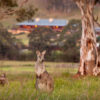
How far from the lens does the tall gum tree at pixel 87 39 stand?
55.6 feet

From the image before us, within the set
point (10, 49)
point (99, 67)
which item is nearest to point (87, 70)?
point (99, 67)

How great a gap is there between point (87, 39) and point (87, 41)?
101 millimetres

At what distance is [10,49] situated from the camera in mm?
39750

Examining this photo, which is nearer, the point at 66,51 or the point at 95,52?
the point at 95,52

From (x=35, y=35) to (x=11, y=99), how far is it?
37022 mm

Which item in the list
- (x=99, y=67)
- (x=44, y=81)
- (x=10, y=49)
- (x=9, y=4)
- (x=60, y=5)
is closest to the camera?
(x=44, y=81)

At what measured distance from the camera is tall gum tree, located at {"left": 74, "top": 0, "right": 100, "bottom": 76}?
17.0 m

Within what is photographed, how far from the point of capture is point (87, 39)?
17000mm

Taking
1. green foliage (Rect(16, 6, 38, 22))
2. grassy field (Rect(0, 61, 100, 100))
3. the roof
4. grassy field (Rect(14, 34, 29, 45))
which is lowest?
grassy field (Rect(14, 34, 29, 45))

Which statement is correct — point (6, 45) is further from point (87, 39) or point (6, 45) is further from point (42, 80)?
point (42, 80)

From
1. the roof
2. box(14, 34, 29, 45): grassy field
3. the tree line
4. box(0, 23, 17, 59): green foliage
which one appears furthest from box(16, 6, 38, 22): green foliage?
the roof

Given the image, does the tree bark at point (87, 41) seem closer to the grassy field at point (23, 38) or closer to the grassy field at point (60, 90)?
the grassy field at point (60, 90)

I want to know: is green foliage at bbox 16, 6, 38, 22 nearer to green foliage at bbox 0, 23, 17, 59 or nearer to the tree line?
the tree line

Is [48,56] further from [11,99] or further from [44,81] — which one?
[11,99]
